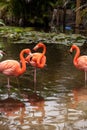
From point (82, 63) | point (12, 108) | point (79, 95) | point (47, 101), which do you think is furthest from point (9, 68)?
point (82, 63)

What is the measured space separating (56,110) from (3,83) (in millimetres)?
2429

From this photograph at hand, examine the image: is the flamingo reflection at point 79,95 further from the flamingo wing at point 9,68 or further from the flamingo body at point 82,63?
the flamingo wing at point 9,68

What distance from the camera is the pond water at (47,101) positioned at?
263 inches

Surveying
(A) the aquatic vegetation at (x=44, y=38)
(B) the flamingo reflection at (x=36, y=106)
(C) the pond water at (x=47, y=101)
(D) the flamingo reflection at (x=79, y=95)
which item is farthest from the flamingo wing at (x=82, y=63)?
(A) the aquatic vegetation at (x=44, y=38)

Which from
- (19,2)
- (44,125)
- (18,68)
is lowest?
(44,125)

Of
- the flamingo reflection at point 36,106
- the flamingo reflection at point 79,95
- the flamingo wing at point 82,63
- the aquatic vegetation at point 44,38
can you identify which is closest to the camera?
the flamingo reflection at point 36,106

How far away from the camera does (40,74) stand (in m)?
10.4

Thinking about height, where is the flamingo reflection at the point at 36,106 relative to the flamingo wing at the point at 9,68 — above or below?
below

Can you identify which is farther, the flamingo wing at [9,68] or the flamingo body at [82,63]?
the flamingo body at [82,63]

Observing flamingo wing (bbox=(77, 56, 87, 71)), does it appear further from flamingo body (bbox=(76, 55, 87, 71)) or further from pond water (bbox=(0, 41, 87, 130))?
pond water (bbox=(0, 41, 87, 130))

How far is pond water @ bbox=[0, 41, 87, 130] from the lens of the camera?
6676mm

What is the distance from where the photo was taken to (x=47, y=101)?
7969mm

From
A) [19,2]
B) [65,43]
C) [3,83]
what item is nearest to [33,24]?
[19,2]

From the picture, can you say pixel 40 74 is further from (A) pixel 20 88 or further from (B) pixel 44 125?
(B) pixel 44 125
